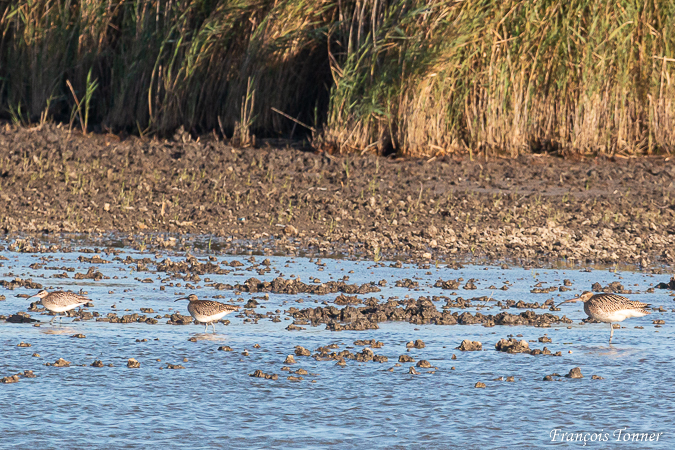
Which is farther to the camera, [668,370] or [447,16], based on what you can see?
[447,16]

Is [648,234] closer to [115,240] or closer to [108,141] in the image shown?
[115,240]

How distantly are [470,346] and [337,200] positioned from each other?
661 centimetres

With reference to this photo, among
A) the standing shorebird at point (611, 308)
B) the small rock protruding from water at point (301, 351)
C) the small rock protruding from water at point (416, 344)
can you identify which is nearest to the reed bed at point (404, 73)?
the standing shorebird at point (611, 308)

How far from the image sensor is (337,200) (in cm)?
1362

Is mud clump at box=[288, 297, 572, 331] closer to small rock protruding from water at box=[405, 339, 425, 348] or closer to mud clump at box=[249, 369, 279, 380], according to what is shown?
small rock protruding from water at box=[405, 339, 425, 348]

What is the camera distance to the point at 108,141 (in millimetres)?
17719

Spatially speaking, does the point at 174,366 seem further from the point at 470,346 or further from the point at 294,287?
the point at 294,287

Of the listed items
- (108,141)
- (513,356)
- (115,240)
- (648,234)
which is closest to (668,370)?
(513,356)

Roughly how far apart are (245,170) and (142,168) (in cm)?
146

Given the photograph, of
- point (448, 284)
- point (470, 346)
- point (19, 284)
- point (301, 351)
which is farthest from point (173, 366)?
point (448, 284)

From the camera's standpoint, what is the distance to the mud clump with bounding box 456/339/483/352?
716 centimetres

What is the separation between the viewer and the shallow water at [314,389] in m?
5.39

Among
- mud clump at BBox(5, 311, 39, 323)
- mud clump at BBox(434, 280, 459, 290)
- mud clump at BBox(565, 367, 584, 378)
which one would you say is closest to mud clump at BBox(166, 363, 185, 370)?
mud clump at BBox(5, 311, 39, 323)

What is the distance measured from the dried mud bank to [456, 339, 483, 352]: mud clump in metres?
3.89
